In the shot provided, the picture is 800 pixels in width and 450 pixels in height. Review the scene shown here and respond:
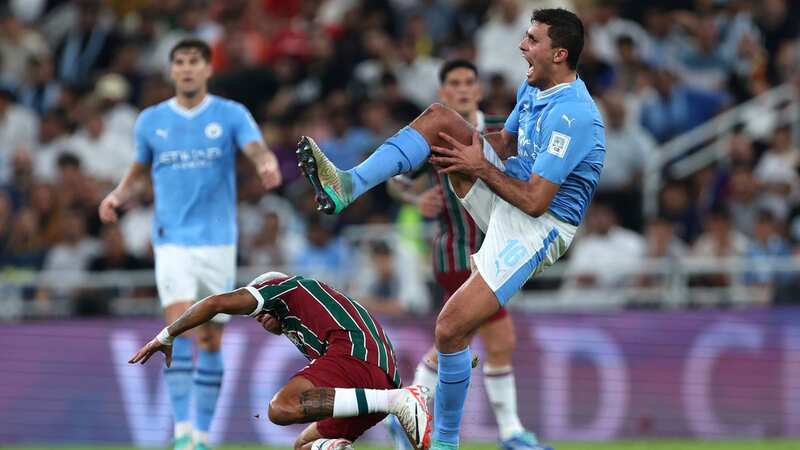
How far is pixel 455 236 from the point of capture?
1186 centimetres

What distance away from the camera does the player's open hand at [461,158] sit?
375 inches

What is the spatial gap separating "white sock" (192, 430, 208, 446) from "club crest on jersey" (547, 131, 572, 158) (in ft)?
13.5

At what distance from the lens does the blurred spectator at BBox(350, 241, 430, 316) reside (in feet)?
53.5

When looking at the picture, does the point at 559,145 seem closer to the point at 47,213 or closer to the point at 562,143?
the point at 562,143

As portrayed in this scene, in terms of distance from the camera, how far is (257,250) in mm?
17641

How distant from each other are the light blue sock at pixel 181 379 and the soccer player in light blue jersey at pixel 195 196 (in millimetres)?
11

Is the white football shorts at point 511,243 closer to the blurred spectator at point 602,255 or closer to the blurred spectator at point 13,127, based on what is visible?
the blurred spectator at point 602,255

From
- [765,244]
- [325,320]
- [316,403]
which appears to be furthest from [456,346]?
[765,244]

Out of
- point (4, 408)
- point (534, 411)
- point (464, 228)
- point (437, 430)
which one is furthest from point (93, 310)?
point (437, 430)

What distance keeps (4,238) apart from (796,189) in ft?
30.9

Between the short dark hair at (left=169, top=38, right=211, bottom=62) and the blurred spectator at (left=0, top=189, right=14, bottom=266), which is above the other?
the short dark hair at (left=169, top=38, right=211, bottom=62)

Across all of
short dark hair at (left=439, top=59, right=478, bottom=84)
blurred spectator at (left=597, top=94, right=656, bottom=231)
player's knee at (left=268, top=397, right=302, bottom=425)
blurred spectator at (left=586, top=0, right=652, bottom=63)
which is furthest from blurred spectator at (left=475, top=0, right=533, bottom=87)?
player's knee at (left=268, top=397, right=302, bottom=425)

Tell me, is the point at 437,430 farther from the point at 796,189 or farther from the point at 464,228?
the point at 796,189

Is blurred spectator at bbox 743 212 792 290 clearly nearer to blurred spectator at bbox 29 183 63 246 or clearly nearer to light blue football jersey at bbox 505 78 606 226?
light blue football jersey at bbox 505 78 606 226
